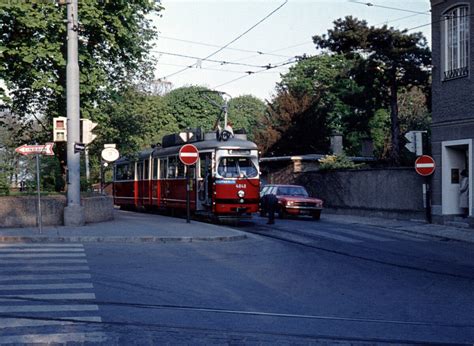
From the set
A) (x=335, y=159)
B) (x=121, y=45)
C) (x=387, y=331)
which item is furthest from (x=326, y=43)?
(x=387, y=331)

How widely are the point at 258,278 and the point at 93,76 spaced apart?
1284 centimetres

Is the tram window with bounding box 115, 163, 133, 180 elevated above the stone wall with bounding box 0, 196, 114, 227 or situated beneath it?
elevated above

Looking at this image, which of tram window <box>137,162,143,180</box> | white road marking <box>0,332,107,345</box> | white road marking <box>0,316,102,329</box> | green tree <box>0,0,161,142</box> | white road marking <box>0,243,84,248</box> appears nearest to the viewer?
white road marking <box>0,332,107,345</box>

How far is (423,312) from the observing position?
8852 mm

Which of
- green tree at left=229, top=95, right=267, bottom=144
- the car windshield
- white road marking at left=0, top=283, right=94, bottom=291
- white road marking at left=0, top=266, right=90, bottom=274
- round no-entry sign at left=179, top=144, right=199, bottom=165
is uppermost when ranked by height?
green tree at left=229, top=95, right=267, bottom=144

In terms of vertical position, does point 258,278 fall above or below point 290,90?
below

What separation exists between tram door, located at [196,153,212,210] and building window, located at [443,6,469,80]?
9.03 m

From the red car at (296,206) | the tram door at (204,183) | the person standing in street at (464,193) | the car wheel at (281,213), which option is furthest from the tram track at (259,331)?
the car wheel at (281,213)

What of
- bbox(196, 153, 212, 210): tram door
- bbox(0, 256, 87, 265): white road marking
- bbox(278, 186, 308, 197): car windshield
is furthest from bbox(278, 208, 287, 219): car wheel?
bbox(0, 256, 87, 265): white road marking

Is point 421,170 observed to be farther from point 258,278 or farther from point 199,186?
point 258,278

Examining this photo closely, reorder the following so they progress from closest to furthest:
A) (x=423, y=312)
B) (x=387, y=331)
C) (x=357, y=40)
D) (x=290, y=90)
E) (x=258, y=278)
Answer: (x=387, y=331), (x=423, y=312), (x=258, y=278), (x=357, y=40), (x=290, y=90)

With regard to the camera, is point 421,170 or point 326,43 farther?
point 326,43

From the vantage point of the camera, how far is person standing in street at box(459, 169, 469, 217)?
78.3 ft

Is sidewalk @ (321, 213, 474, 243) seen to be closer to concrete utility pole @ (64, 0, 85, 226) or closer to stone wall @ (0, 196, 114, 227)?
concrete utility pole @ (64, 0, 85, 226)
